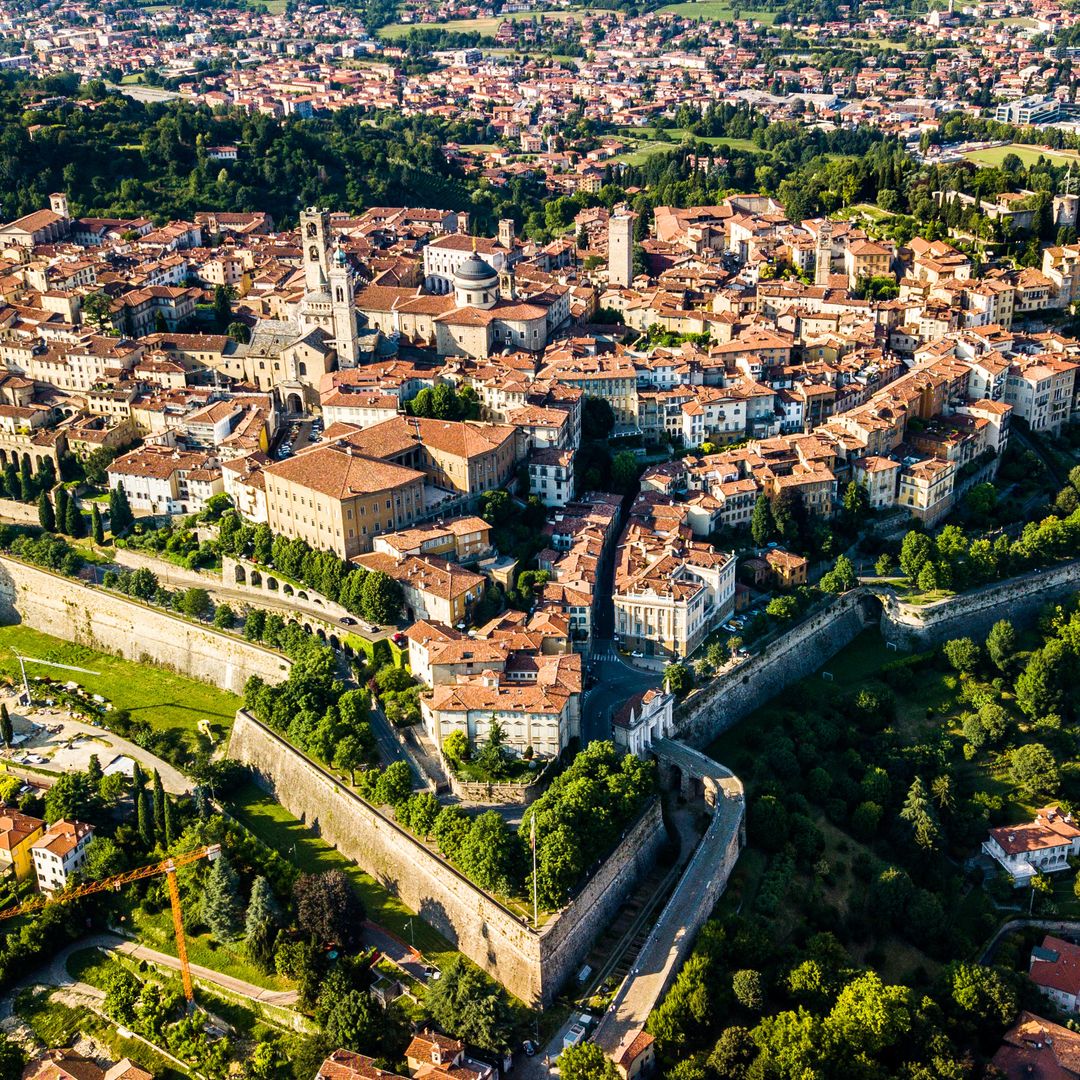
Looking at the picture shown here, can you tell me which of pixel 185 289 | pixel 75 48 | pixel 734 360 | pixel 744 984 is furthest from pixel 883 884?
pixel 75 48

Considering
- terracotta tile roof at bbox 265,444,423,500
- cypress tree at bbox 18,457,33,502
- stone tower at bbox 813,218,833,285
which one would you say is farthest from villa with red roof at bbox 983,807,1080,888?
cypress tree at bbox 18,457,33,502

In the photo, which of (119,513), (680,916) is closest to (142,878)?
(680,916)

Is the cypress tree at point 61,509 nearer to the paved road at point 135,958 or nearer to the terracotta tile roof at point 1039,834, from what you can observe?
the paved road at point 135,958

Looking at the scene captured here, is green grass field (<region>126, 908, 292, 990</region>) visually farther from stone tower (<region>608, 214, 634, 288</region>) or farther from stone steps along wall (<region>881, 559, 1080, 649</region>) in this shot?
stone tower (<region>608, 214, 634, 288</region>)

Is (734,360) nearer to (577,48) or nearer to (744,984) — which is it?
(744,984)

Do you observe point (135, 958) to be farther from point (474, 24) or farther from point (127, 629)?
point (474, 24)

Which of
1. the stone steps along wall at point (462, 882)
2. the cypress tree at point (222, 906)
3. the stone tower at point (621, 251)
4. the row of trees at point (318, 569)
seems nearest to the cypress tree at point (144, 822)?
the cypress tree at point (222, 906)

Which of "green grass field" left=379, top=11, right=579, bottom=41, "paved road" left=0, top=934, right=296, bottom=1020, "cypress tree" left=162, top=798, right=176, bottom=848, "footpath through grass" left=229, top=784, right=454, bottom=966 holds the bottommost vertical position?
"paved road" left=0, top=934, right=296, bottom=1020
